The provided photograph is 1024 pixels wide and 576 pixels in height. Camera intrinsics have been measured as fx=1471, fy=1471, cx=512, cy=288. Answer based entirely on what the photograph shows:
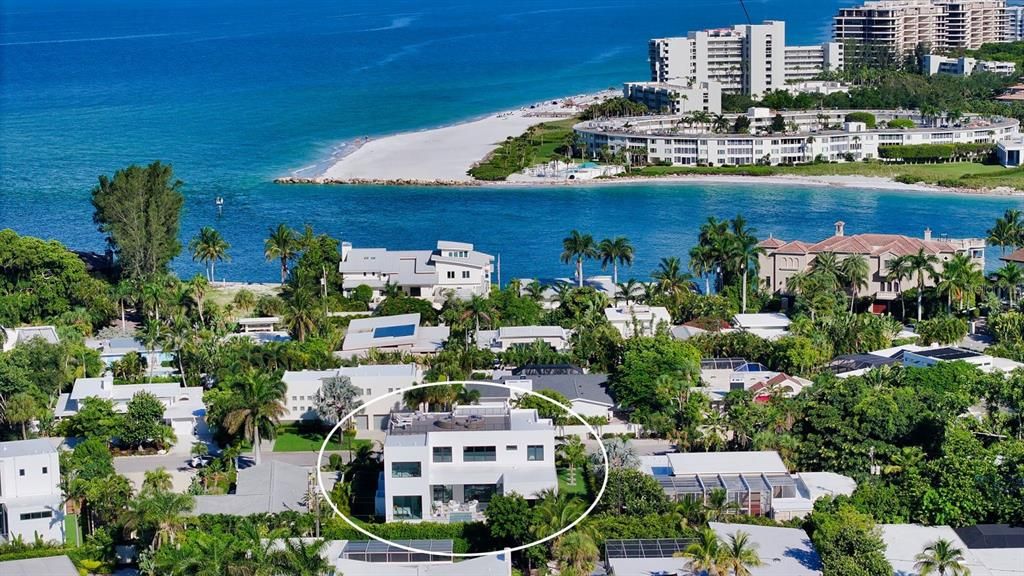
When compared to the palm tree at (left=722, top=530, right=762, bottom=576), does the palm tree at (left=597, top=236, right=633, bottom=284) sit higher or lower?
higher

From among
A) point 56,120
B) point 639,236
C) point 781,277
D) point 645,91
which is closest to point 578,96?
point 645,91

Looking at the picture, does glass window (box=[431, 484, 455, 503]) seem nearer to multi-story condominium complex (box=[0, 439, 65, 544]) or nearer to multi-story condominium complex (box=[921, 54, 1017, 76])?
multi-story condominium complex (box=[0, 439, 65, 544])

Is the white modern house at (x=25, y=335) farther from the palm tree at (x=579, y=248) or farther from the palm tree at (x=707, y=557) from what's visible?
the palm tree at (x=707, y=557)

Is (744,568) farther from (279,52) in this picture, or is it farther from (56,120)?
(279,52)

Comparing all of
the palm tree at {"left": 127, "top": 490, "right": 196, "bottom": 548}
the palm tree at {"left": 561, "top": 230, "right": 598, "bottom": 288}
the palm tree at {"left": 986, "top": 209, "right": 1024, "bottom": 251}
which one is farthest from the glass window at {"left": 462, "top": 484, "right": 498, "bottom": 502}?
the palm tree at {"left": 986, "top": 209, "right": 1024, "bottom": 251}

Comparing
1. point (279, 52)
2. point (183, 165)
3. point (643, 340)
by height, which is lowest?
point (643, 340)

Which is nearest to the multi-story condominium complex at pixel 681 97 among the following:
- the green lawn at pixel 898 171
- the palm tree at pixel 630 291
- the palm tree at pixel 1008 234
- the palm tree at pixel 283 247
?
the green lawn at pixel 898 171

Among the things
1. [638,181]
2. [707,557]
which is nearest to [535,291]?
[707,557]
